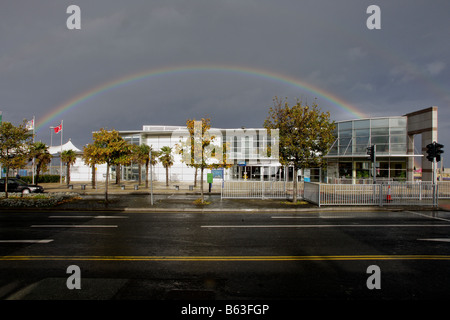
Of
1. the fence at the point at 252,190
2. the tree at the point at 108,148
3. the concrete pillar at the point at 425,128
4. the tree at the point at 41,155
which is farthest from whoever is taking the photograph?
the tree at the point at 41,155

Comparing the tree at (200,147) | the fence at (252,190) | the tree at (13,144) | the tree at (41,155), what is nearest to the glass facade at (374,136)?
the fence at (252,190)

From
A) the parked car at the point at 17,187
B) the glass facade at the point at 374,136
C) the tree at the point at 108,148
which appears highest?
the glass facade at the point at 374,136

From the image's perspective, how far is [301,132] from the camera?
53.1ft

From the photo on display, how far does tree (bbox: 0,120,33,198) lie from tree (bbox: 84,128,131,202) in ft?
16.1

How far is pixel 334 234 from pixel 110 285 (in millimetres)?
7443

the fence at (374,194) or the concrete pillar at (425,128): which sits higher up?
the concrete pillar at (425,128)

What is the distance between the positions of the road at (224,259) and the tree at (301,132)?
227 inches

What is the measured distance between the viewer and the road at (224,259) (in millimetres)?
4738

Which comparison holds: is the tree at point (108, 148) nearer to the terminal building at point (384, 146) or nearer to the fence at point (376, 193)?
the fence at point (376, 193)

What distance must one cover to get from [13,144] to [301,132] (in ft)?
61.4

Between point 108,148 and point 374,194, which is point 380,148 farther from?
point 108,148

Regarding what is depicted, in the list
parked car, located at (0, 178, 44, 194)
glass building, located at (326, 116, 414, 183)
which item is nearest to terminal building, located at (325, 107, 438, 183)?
glass building, located at (326, 116, 414, 183)
